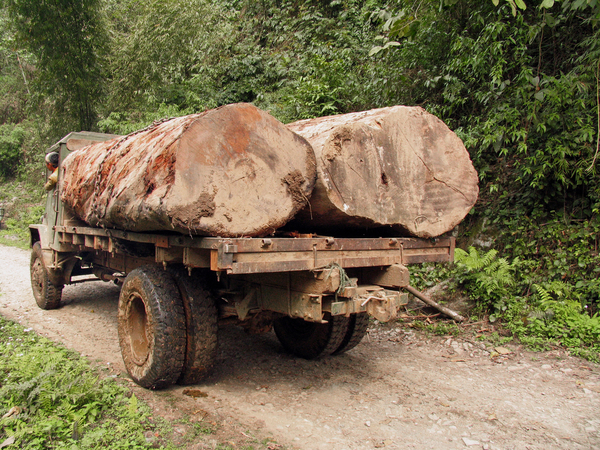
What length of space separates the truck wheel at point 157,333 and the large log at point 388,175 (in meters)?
1.23

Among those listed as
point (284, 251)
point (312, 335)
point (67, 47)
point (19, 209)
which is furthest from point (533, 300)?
point (19, 209)

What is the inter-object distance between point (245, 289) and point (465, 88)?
205 inches

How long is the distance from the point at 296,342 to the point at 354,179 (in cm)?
201

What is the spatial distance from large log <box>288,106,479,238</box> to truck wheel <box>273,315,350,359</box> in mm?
981

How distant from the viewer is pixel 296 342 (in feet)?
14.8

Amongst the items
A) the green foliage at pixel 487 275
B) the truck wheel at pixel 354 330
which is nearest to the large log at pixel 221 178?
the truck wheel at pixel 354 330

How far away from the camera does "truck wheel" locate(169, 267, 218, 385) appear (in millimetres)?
3422

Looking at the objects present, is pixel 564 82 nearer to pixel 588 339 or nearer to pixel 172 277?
pixel 588 339

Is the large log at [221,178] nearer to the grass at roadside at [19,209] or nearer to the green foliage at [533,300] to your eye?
the green foliage at [533,300]

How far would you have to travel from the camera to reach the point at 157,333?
132 inches

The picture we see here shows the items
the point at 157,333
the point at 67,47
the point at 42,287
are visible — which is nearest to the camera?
the point at 157,333

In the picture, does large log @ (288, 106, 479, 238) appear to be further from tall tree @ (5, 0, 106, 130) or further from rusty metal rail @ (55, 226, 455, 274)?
tall tree @ (5, 0, 106, 130)

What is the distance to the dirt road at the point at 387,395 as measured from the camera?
117 inches

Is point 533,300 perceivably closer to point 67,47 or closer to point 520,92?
point 520,92
